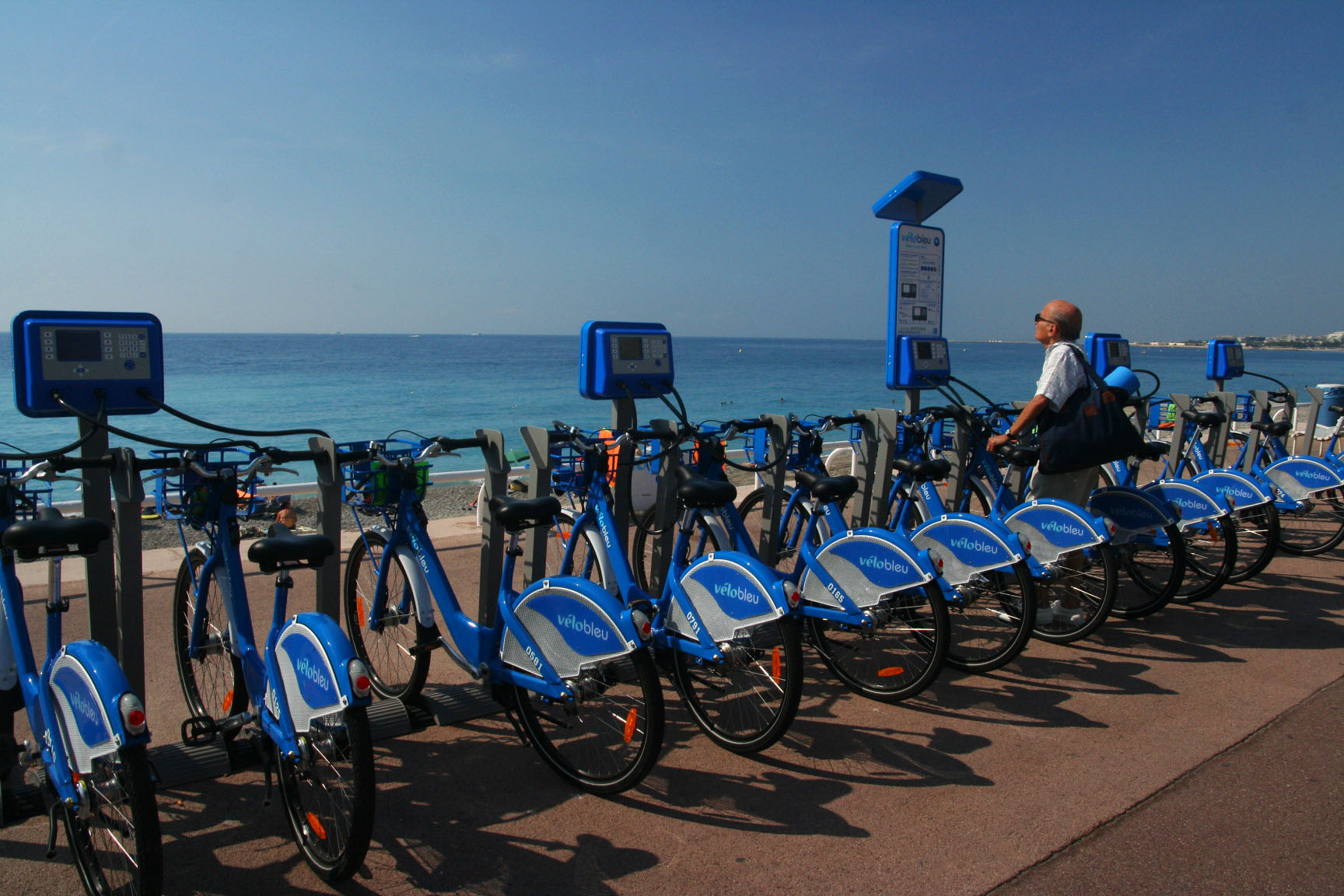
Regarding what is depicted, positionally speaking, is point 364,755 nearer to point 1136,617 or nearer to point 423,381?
point 1136,617

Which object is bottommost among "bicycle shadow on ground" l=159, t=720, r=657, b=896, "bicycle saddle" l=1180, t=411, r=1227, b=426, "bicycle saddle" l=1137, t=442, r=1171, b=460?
"bicycle shadow on ground" l=159, t=720, r=657, b=896

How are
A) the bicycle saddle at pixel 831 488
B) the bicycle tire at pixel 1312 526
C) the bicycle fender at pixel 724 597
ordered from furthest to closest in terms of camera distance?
the bicycle tire at pixel 1312 526, the bicycle saddle at pixel 831 488, the bicycle fender at pixel 724 597

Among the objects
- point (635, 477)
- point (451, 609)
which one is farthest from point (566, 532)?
point (635, 477)

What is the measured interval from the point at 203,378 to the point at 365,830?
50343 millimetres

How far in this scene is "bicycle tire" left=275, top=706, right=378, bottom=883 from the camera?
231cm

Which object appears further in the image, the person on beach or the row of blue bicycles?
the person on beach

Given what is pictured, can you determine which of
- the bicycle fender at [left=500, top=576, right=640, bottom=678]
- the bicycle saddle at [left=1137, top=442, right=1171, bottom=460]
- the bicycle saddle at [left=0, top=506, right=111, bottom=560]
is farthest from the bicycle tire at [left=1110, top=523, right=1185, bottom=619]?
the bicycle saddle at [left=0, top=506, right=111, bottom=560]

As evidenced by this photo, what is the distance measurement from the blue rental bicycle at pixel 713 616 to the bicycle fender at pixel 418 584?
0.65 metres

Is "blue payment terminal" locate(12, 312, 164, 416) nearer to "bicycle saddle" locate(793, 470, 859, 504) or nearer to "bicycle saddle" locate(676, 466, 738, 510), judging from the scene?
"bicycle saddle" locate(676, 466, 738, 510)

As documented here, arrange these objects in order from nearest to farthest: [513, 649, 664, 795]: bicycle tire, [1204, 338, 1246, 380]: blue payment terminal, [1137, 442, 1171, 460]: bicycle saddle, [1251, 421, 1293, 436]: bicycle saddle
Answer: [513, 649, 664, 795]: bicycle tire < [1137, 442, 1171, 460]: bicycle saddle < [1251, 421, 1293, 436]: bicycle saddle < [1204, 338, 1246, 380]: blue payment terminal

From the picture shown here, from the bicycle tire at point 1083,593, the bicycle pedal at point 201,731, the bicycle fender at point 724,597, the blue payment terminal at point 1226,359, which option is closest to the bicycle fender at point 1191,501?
the bicycle tire at point 1083,593

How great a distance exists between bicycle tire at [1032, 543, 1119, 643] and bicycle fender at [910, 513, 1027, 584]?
54 cm

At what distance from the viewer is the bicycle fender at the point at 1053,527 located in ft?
13.9

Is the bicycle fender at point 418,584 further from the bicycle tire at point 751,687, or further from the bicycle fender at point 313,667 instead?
the bicycle tire at point 751,687
